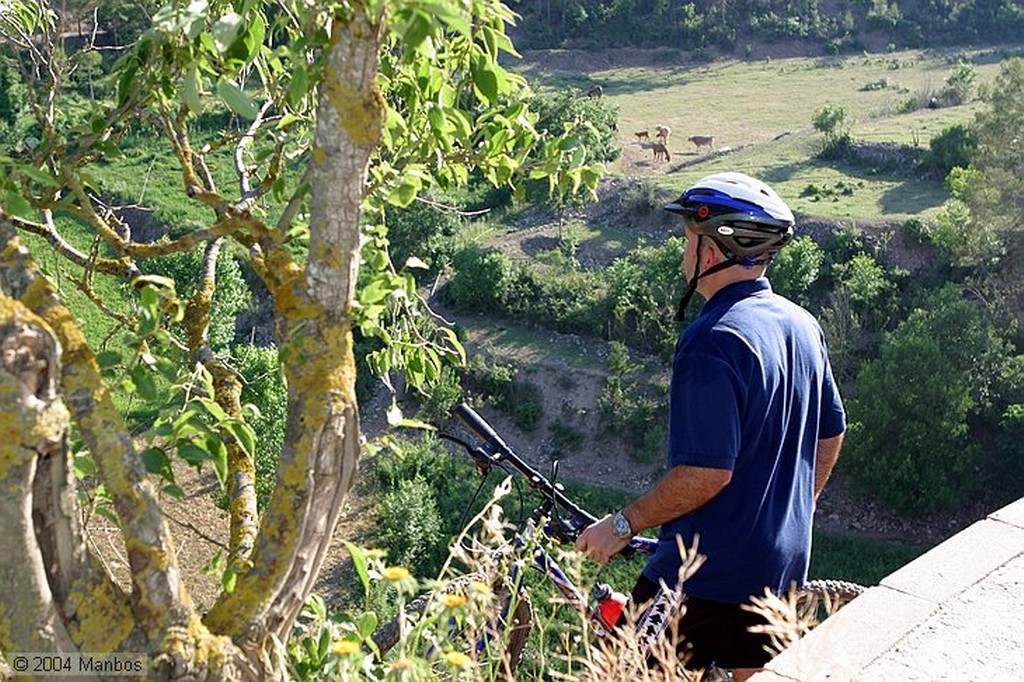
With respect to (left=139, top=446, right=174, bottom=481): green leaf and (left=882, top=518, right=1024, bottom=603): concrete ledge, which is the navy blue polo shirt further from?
(left=139, top=446, right=174, bottom=481): green leaf

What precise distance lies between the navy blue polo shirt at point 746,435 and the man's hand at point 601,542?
12cm

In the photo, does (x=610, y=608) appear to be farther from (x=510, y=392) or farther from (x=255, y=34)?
(x=510, y=392)

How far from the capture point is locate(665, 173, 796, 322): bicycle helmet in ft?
11.8

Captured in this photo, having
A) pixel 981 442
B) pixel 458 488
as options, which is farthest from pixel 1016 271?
pixel 458 488

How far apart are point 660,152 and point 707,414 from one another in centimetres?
2831

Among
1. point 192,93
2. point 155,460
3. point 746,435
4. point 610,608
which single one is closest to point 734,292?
point 746,435

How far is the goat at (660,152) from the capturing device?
30.7 m

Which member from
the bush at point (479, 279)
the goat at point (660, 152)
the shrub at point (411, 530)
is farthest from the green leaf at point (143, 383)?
the goat at point (660, 152)

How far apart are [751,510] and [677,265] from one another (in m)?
19.7

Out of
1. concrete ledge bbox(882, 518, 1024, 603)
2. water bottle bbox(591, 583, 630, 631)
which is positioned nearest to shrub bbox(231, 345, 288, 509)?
water bottle bbox(591, 583, 630, 631)

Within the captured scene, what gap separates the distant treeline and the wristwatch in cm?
4641

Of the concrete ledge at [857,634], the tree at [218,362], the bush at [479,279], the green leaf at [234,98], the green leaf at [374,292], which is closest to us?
the tree at [218,362]

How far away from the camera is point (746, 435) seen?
11.1 ft

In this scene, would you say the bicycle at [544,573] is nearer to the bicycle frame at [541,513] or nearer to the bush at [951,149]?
the bicycle frame at [541,513]
